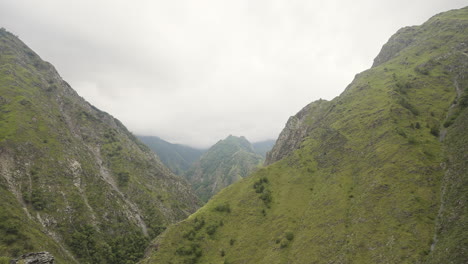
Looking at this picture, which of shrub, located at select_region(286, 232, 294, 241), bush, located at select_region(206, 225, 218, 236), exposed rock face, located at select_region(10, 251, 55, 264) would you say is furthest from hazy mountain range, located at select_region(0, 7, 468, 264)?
exposed rock face, located at select_region(10, 251, 55, 264)

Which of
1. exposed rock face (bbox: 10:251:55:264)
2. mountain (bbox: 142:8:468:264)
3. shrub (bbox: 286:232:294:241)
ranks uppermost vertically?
exposed rock face (bbox: 10:251:55:264)

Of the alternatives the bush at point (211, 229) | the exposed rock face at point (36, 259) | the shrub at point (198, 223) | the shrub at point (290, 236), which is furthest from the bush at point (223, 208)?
the exposed rock face at point (36, 259)

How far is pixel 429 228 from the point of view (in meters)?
61.2

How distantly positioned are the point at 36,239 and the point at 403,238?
485ft

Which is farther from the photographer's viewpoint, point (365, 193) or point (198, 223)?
point (198, 223)

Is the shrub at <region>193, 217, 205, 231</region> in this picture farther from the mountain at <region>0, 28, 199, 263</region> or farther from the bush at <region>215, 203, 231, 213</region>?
→ the mountain at <region>0, 28, 199, 263</region>

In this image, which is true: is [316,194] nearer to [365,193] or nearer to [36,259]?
[365,193]

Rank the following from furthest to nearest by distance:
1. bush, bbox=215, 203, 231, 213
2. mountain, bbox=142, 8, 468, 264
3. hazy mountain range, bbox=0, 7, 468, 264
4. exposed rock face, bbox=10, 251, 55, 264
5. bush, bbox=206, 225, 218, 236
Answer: bush, bbox=215, 203, 231, 213 → bush, bbox=206, 225, 218, 236 → hazy mountain range, bbox=0, 7, 468, 264 → mountain, bbox=142, 8, 468, 264 → exposed rock face, bbox=10, 251, 55, 264

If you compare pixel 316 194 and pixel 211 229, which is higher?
pixel 211 229

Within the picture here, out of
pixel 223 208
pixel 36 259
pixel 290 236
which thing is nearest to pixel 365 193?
pixel 290 236

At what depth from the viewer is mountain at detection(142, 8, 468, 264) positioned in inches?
2482

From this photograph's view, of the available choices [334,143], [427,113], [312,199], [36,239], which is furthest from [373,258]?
[36,239]

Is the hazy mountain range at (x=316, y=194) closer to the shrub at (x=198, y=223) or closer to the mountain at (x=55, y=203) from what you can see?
the shrub at (x=198, y=223)

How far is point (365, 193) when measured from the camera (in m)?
84.1
